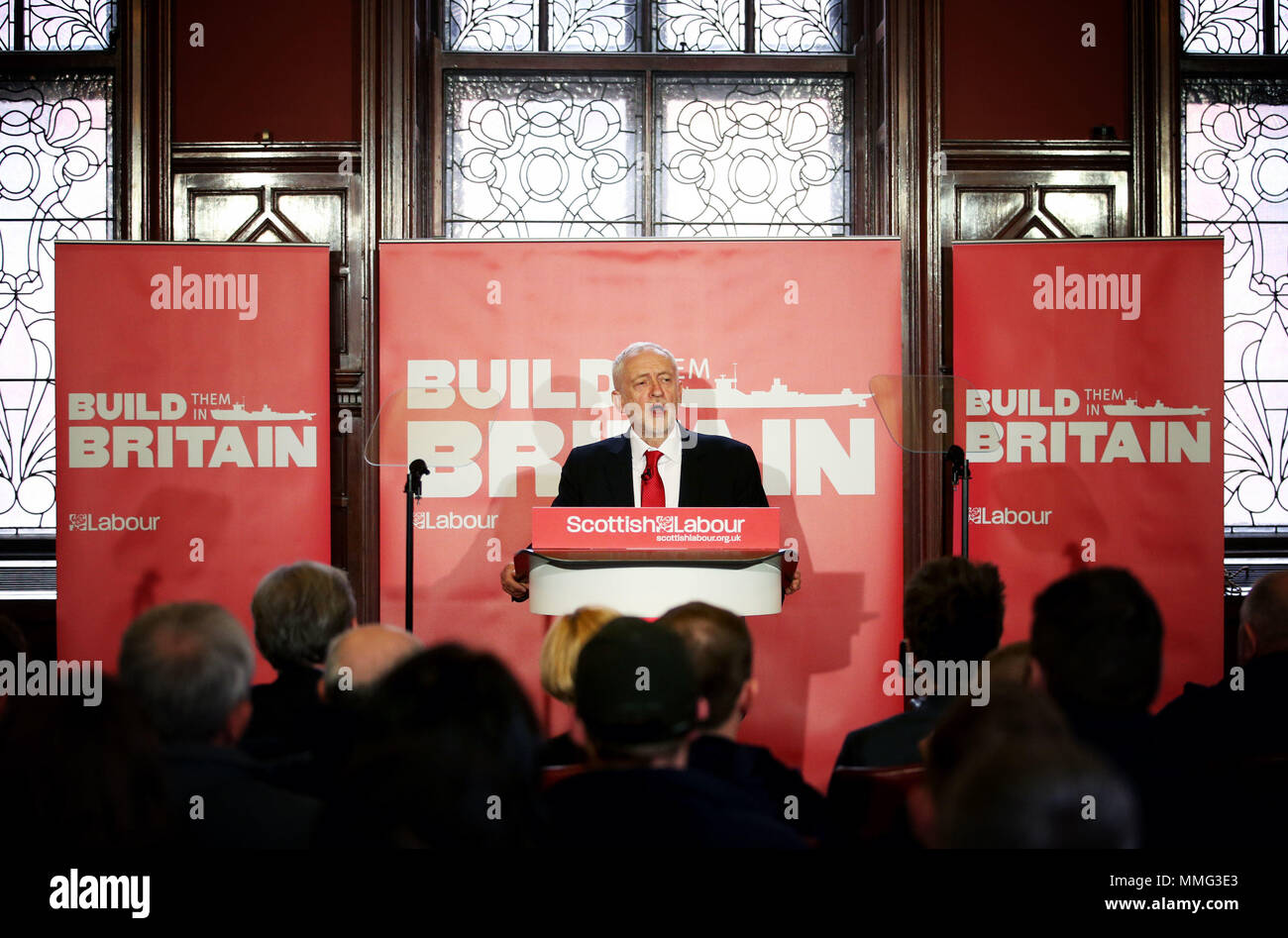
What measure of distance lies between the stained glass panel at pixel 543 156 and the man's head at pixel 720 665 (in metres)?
3.79

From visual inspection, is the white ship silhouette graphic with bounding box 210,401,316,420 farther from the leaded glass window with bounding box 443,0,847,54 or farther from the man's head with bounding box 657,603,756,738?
the man's head with bounding box 657,603,756,738

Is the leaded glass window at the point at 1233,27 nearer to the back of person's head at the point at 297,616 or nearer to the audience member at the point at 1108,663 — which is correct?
the audience member at the point at 1108,663

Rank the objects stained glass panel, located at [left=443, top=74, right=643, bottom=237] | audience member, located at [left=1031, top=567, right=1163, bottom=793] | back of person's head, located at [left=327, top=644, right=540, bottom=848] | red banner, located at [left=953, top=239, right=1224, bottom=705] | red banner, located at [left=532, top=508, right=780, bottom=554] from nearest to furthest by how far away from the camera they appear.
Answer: back of person's head, located at [left=327, top=644, right=540, bottom=848]
audience member, located at [left=1031, top=567, right=1163, bottom=793]
red banner, located at [left=532, top=508, right=780, bottom=554]
red banner, located at [left=953, top=239, right=1224, bottom=705]
stained glass panel, located at [left=443, top=74, right=643, bottom=237]

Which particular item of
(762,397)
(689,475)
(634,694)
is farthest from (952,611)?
(762,397)

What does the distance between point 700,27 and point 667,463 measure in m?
2.62

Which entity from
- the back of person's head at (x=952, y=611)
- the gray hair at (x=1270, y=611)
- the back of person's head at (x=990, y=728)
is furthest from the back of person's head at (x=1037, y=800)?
the gray hair at (x=1270, y=611)

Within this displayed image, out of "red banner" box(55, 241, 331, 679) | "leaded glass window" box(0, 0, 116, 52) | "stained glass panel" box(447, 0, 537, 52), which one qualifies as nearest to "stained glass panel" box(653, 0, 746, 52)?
"stained glass panel" box(447, 0, 537, 52)

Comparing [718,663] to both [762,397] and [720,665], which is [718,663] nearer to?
[720,665]

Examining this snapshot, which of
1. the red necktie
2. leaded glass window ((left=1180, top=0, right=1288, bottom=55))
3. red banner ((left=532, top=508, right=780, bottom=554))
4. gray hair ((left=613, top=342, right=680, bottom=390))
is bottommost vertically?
red banner ((left=532, top=508, right=780, bottom=554))

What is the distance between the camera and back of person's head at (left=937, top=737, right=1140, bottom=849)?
1208mm

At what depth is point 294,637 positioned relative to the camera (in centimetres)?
254

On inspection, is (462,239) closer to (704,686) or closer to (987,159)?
(987,159)

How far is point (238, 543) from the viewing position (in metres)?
4.87

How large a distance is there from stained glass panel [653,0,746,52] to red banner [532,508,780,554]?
334 centimetres
